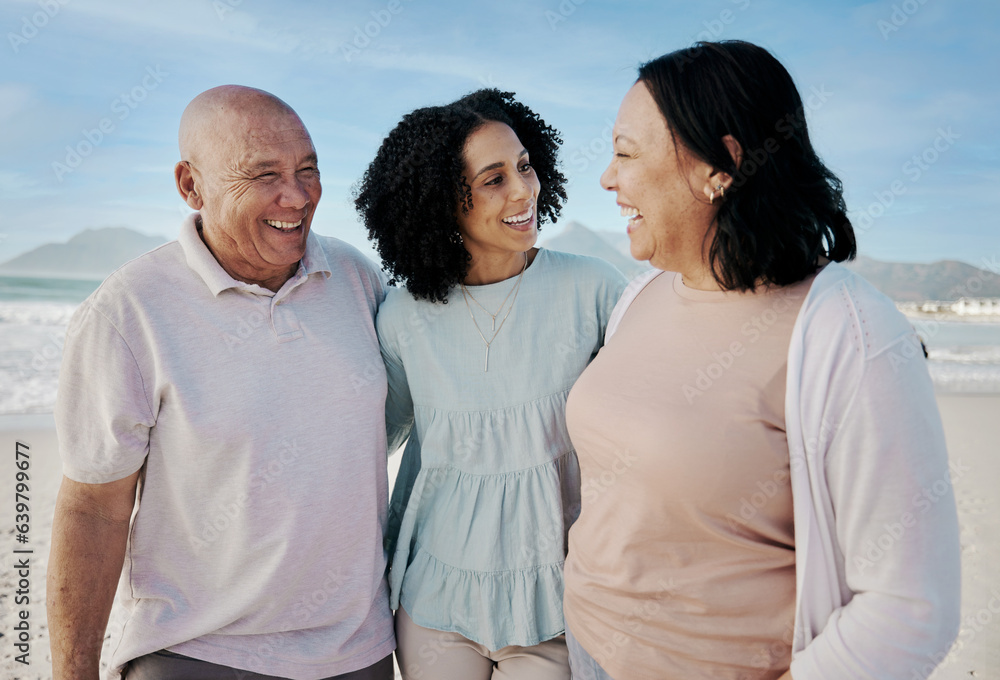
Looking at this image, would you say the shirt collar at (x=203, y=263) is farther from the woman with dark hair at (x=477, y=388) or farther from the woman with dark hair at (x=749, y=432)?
the woman with dark hair at (x=749, y=432)

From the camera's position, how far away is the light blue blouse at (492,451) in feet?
6.93

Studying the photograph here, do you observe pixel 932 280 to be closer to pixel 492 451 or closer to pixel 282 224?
pixel 492 451

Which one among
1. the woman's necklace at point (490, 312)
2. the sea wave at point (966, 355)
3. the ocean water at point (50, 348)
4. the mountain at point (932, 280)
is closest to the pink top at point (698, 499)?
the woman's necklace at point (490, 312)

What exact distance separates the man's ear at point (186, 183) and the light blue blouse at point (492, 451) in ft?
2.38

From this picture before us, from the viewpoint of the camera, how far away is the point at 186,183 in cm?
218

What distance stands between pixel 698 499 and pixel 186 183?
1.87 metres

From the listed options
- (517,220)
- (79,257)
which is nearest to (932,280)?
(517,220)

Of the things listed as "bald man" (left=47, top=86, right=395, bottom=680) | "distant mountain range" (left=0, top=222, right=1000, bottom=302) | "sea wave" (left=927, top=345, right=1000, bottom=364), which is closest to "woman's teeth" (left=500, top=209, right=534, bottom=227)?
"bald man" (left=47, top=86, right=395, bottom=680)

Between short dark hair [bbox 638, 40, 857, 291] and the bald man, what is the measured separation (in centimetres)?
125

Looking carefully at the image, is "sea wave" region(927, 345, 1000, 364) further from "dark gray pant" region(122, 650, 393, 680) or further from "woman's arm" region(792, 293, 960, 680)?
"dark gray pant" region(122, 650, 393, 680)

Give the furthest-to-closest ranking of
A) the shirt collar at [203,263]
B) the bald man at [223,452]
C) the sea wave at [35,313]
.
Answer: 1. the sea wave at [35,313]
2. the shirt collar at [203,263]
3. the bald man at [223,452]

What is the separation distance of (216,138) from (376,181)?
0.72 metres

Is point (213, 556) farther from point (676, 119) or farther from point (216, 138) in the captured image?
point (676, 119)

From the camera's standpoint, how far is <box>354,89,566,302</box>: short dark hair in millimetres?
2438
